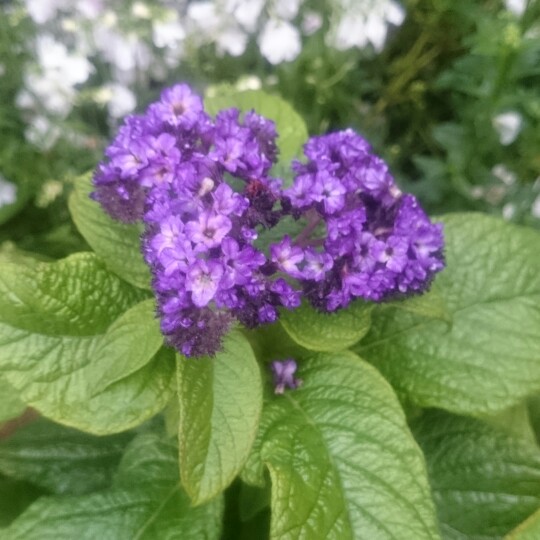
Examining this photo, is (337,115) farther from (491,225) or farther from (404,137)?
(491,225)

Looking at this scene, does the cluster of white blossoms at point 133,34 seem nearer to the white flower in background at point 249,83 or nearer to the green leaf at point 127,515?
the white flower in background at point 249,83

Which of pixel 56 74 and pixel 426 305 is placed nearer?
pixel 426 305

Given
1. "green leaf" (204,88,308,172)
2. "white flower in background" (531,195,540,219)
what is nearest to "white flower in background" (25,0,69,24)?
"green leaf" (204,88,308,172)

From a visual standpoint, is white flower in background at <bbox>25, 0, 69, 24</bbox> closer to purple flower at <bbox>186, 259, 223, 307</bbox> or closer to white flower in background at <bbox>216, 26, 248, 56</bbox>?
white flower in background at <bbox>216, 26, 248, 56</bbox>

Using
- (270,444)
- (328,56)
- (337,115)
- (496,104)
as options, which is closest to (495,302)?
(270,444)

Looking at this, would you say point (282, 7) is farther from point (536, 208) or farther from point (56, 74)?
point (536, 208)

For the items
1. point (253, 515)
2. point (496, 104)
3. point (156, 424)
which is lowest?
point (253, 515)

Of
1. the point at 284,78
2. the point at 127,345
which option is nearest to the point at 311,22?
the point at 284,78

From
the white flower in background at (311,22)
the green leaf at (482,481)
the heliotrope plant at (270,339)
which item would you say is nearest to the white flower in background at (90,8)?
the white flower in background at (311,22)

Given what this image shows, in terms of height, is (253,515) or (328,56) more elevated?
(328,56)
